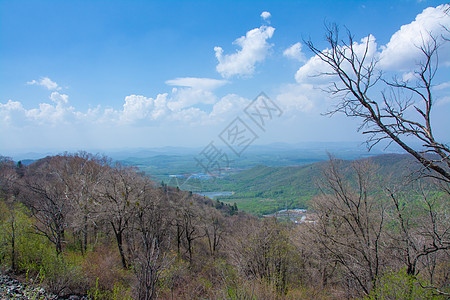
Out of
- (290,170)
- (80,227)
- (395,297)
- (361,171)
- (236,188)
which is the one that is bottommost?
(236,188)

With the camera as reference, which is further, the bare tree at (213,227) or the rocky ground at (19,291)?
the bare tree at (213,227)

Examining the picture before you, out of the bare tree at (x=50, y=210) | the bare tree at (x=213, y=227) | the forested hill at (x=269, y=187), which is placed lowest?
the forested hill at (x=269, y=187)

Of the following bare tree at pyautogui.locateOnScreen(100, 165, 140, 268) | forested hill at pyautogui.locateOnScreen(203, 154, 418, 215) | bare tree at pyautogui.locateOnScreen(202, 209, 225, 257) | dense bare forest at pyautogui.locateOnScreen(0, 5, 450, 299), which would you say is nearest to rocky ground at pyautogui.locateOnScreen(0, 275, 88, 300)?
dense bare forest at pyautogui.locateOnScreen(0, 5, 450, 299)

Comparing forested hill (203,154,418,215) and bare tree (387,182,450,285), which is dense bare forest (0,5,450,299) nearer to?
bare tree (387,182,450,285)

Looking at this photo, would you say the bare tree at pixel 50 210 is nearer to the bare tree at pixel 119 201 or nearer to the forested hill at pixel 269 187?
the bare tree at pixel 119 201

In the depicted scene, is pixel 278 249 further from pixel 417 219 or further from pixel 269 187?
pixel 269 187

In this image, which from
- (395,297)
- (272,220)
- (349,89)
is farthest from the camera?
(272,220)

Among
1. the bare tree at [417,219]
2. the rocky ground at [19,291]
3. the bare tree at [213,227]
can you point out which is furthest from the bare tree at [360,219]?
the bare tree at [213,227]

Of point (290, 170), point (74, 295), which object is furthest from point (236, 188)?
point (74, 295)

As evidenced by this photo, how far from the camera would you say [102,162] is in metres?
37.4

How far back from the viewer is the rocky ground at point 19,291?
566 centimetres

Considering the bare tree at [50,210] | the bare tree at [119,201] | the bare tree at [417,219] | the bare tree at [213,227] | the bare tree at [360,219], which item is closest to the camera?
the bare tree at [417,219]

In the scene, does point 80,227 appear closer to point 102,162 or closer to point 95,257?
point 95,257

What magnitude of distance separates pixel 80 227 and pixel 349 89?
53.1 ft
